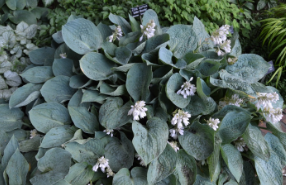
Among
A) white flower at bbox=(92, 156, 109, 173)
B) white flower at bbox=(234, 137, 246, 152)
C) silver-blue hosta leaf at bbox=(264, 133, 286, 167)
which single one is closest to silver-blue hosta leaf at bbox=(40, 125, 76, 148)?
white flower at bbox=(92, 156, 109, 173)

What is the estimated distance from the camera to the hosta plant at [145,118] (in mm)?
1437

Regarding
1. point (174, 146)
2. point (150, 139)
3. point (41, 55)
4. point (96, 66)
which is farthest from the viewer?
point (41, 55)

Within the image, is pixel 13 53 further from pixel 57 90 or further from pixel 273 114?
pixel 273 114

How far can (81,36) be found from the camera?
5.92 feet

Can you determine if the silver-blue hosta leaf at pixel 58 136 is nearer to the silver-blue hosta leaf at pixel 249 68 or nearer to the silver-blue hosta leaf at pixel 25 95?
the silver-blue hosta leaf at pixel 25 95

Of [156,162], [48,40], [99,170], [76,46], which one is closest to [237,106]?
[156,162]

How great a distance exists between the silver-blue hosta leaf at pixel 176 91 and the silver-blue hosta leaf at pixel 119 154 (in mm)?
422

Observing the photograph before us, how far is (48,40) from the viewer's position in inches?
102

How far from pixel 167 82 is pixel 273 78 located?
83.5 inches

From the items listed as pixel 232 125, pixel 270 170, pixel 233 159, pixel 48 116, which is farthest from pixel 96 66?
pixel 270 170

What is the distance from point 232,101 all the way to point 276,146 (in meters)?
0.48

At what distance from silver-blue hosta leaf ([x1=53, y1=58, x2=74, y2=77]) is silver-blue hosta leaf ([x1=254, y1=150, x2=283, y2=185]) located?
1622 millimetres

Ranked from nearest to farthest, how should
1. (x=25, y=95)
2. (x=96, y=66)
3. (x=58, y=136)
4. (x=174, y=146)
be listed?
1. (x=174, y=146)
2. (x=58, y=136)
3. (x=96, y=66)
4. (x=25, y=95)

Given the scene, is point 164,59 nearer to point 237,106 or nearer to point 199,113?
point 199,113
